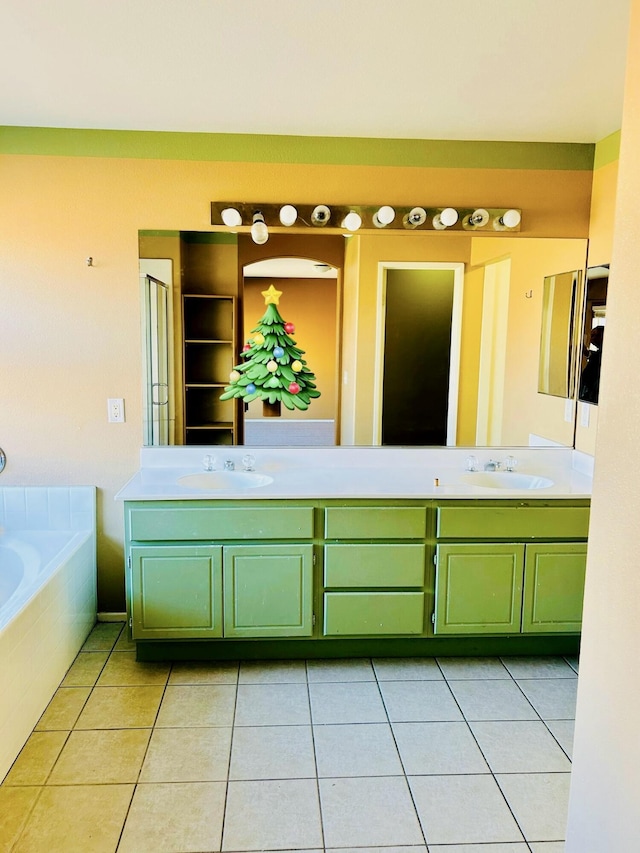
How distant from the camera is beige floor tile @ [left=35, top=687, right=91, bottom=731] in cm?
225

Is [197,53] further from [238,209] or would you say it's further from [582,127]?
[582,127]

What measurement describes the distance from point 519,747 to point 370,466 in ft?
4.52

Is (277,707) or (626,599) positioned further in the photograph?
(277,707)

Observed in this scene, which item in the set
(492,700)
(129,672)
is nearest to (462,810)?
(492,700)

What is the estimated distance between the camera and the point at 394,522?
103 inches

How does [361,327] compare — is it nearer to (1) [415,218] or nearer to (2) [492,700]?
(1) [415,218]

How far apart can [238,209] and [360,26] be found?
1.12 m

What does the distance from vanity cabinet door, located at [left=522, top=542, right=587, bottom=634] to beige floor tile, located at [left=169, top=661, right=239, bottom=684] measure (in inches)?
51.4

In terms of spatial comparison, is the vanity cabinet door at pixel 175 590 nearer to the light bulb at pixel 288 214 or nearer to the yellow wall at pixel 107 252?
the yellow wall at pixel 107 252

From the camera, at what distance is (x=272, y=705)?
2400 millimetres

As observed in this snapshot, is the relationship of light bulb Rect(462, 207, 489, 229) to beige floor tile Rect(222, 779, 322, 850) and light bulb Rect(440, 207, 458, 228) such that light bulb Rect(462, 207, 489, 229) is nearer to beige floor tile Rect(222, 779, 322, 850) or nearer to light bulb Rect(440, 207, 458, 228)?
light bulb Rect(440, 207, 458, 228)

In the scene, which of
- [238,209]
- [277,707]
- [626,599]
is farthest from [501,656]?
[238,209]

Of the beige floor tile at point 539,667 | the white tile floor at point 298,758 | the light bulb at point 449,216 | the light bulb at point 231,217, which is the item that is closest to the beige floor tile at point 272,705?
the white tile floor at point 298,758

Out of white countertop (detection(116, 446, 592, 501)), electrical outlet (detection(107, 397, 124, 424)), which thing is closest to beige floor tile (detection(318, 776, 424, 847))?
white countertop (detection(116, 446, 592, 501))
